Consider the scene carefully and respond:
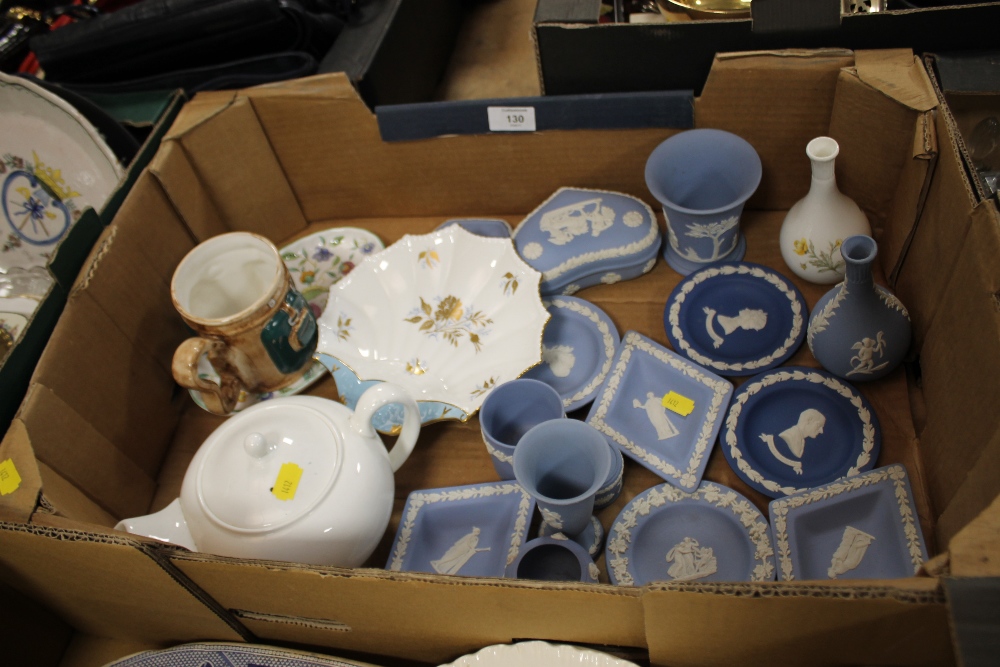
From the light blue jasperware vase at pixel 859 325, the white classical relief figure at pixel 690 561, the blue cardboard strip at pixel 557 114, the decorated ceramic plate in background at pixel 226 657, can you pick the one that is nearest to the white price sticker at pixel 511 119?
the blue cardboard strip at pixel 557 114

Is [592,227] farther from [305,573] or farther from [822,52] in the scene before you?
[305,573]

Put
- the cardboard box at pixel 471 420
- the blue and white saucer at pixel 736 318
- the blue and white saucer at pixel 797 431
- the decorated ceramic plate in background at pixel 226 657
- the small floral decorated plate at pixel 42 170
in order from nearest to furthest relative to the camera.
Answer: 1. the cardboard box at pixel 471 420
2. the decorated ceramic plate in background at pixel 226 657
3. the blue and white saucer at pixel 797 431
4. the blue and white saucer at pixel 736 318
5. the small floral decorated plate at pixel 42 170

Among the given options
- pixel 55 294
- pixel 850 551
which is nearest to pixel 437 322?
pixel 55 294

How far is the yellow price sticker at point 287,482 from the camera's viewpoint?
0.78m

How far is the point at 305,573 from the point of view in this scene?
2.19 feet

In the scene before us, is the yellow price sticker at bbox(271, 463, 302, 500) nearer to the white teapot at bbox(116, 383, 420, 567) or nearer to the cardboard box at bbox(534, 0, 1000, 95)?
the white teapot at bbox(116, 383, 420, 567)

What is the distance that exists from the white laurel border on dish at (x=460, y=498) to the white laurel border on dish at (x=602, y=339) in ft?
0.44

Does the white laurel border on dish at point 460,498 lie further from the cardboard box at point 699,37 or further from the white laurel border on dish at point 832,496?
the cardboard box at point 699,37

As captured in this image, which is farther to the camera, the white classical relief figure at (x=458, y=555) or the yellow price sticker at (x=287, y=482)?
the white classical relief figure at (x=458, y=555)

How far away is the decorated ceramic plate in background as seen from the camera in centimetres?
77

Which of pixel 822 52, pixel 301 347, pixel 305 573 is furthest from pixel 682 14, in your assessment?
pixel 305 573

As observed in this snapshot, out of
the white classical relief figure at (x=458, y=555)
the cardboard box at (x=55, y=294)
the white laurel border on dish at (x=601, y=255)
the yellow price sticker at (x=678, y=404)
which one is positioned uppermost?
the cardboard box at (x=55, y=294)

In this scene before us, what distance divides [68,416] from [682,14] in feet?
2.93

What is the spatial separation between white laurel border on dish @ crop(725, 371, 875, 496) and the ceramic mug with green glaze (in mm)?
552
